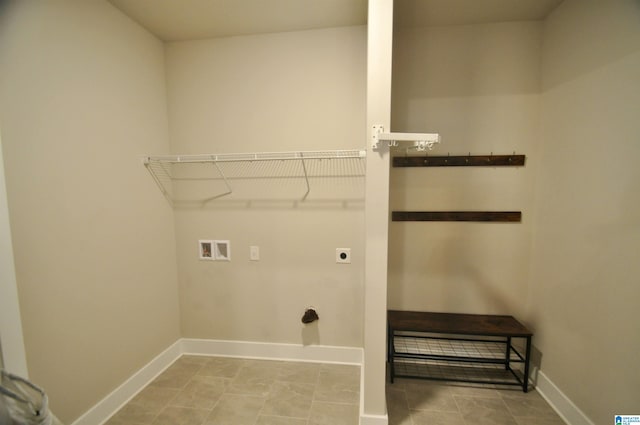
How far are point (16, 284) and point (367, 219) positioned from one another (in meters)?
1.72

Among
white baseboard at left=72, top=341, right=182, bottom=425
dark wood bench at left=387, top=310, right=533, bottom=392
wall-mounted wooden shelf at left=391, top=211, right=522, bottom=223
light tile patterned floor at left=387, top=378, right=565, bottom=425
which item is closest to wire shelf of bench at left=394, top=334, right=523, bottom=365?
dark wood bench at left=387, top=310, right=533, bottom=392

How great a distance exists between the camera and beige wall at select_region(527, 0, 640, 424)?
123 cm

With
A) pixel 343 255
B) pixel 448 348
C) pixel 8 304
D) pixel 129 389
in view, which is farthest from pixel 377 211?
pixel 129 389

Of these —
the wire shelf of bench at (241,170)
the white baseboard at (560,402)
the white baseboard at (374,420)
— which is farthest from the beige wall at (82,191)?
the white baseboard at (560,402)

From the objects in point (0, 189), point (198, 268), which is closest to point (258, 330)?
point (198, 268)

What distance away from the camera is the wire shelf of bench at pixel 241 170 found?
73.1 inches

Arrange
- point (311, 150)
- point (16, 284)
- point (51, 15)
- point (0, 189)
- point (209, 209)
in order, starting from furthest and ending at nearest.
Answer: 1. point (209, 209)
2. point (311, 150)
3. point (51, 15)
4. point (16, 284)
5. point (0, 189)

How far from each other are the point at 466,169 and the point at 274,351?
219 centimetres

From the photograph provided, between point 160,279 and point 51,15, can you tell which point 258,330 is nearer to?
point 160,279

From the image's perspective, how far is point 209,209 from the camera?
2.11 meters

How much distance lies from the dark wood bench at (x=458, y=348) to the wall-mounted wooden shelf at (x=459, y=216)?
2.52 ft

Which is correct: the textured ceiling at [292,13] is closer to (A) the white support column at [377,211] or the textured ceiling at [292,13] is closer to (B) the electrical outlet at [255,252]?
(A) the white support column at [377,211]

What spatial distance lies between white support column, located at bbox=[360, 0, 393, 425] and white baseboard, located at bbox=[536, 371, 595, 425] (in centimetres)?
114

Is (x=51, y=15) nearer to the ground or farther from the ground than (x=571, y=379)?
farther from the ground
